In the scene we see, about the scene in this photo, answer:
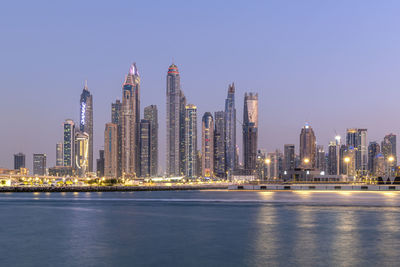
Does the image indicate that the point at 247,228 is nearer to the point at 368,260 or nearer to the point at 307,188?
the point at 368,260

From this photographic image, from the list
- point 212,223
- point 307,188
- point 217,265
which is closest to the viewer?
point 217,265

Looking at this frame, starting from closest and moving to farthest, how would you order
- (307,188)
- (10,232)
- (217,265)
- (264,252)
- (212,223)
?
1. (217,265)
2. (264,252)
3. (10,232)
4. (212,223)
5. (307,188)

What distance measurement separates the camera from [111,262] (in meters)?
24.8

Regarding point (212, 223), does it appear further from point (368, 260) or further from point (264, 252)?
point (368, 260)

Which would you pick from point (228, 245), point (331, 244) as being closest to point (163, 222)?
point (228, 245)

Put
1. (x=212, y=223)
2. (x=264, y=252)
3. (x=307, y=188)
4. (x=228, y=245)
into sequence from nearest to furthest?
(x=264, y=252) < (x=228, y=245) < (x=212, y=223) < (x=307, y=188)

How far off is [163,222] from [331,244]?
2026 cm

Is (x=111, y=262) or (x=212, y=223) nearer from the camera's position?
(x=111, y=262)

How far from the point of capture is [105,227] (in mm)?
42375

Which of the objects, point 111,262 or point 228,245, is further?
point 228,245

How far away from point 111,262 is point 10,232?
18.9m

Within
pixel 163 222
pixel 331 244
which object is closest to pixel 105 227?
pixel 163 222

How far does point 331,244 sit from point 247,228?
1094 cm

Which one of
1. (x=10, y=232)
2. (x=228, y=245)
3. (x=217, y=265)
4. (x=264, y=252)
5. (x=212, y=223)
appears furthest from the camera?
(x=212, y=223)
